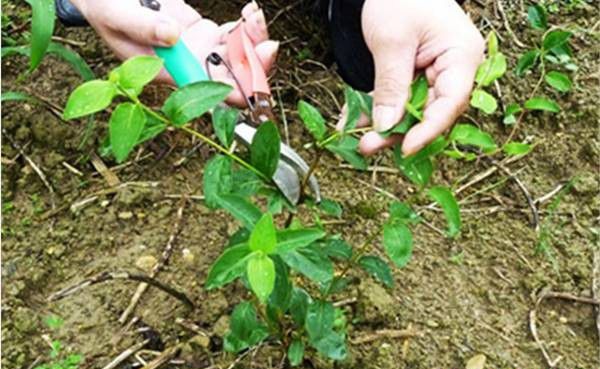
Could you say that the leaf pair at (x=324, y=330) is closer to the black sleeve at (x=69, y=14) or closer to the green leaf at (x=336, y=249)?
the green leaf at (x=336, y=249)

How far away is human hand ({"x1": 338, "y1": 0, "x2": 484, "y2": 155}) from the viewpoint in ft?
3.56

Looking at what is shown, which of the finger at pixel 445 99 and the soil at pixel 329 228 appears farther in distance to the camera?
the soil at pixel 329 228

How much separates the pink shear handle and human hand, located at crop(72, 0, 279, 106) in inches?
0.5

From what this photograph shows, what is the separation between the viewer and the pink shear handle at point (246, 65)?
1.26 m

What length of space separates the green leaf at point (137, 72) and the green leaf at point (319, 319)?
41 cm

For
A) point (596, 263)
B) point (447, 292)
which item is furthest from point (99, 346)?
point (596, 263)

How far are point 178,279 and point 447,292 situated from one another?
1.42 feet

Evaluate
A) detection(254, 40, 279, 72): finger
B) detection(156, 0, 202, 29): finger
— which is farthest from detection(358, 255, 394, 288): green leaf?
detection(156, 0, 202, 29): finger

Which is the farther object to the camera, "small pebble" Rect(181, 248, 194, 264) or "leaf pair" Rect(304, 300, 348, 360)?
"small pebble" Rect(181, 248, 194, 264)

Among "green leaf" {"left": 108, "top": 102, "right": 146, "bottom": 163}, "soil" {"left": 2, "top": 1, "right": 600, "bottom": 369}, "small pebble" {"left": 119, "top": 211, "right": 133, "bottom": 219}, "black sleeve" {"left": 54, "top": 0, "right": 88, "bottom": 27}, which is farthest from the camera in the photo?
"black sleeve" {"left": 54, "top": 0, "right": 88, "bottom": 27}

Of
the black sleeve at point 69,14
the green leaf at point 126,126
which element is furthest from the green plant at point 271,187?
the black sleeve at point 69,14

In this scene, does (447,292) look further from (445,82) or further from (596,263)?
(445,82)

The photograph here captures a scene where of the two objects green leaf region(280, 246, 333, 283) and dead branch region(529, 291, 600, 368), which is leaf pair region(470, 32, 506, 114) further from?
dead branch region(529, 291, 600, 368)

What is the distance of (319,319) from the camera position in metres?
1.17
